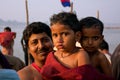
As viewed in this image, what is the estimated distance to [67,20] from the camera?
8.23 feet

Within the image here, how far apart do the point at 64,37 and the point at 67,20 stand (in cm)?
12

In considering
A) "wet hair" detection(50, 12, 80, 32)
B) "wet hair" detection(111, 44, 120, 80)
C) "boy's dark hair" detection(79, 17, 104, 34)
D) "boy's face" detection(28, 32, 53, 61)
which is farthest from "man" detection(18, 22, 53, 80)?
"wet hair" detection(111, 44, 120, 80)

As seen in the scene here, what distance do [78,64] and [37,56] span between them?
38 cm

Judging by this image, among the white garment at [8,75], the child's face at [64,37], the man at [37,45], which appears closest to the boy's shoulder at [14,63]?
the man at [37,45]

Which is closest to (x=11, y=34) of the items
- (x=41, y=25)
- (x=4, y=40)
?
(x=4, y=40)

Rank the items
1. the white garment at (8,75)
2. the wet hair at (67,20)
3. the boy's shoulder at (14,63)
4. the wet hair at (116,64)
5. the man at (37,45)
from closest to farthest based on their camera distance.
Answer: the white garment at (8,75) → the wet hair at (67,20) → the man at (37,45) → the wet hair at (116,64) → the boy's shoulder at (14,63)

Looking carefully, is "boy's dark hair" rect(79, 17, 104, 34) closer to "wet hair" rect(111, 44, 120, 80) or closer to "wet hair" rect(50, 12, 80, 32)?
"wet hair" rect(50, 12, 80, 32)

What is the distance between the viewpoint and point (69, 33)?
2.52 meters

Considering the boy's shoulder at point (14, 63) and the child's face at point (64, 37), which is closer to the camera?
the child's face at point (64, 37)

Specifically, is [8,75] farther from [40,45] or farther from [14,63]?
[14,63]

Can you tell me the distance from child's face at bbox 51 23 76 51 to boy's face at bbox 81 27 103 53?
0.46 ft

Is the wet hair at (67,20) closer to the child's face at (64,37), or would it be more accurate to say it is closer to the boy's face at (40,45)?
the child's face at (64,37)

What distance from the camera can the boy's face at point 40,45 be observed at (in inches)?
104

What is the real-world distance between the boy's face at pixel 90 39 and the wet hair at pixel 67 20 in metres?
0.11
